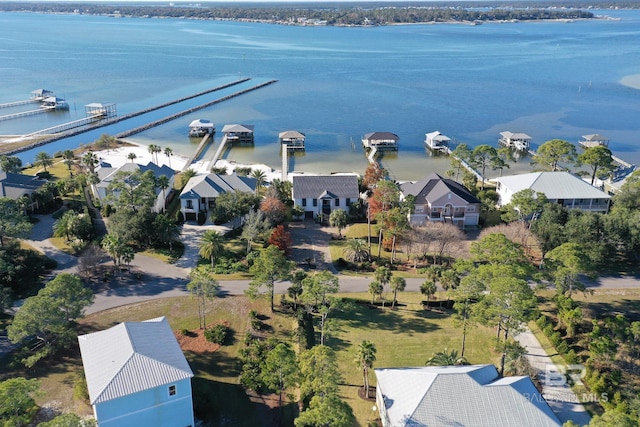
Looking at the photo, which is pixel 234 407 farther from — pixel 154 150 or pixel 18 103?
pixel 18 103

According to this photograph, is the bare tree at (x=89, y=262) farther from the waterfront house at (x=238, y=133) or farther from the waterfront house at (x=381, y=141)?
the waterfront house at (x=381, y=141)

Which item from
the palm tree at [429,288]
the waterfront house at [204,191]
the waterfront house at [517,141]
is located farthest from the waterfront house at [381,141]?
the palm tree at [429,288]

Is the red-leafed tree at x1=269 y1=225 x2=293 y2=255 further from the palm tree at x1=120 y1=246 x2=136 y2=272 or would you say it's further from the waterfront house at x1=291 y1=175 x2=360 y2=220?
the palm tree at x1=120 y1=246 x2=136 y2=272

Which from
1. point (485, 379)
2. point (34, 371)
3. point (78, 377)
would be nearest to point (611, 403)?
point (485, 379)

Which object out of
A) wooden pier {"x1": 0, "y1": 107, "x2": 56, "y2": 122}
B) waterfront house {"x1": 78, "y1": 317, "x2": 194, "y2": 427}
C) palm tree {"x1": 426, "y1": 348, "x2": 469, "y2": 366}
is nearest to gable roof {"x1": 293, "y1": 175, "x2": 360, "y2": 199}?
palm tree {"x1": 426, "y1": 348, "x2": 469, "y2": 366}

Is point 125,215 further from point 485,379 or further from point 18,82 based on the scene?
point 18,82

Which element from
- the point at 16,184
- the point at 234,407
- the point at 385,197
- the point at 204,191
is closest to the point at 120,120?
the point at 16,184
